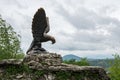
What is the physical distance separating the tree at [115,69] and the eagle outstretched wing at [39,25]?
110 ft

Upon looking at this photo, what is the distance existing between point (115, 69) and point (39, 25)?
38.8 metres

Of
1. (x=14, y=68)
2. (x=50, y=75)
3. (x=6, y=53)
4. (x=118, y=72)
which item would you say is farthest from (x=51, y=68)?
(x=118, y=72)

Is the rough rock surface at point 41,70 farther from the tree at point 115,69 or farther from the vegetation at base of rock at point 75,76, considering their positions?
the tree at point 115,69

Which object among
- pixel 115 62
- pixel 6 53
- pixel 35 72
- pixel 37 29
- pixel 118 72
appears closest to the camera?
pixel 35 72

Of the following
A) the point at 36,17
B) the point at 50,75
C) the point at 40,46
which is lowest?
the point at 50,75

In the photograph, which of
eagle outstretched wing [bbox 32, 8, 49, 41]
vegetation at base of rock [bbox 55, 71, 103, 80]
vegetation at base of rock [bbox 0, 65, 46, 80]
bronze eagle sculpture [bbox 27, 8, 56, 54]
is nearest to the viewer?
vegetation at base of rock [bbox 0, 65, 46, 80]

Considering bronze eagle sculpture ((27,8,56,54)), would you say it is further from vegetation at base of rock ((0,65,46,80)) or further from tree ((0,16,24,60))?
tree ((0,16,24,60))

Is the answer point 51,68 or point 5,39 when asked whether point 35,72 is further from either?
point 5,39

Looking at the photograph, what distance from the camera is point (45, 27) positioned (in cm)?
2916

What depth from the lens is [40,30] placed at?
29.0 m

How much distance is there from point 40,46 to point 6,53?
3070cm

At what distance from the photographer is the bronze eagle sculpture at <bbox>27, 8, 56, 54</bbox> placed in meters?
28.8

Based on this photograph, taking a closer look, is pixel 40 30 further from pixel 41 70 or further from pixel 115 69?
pixel 115 69

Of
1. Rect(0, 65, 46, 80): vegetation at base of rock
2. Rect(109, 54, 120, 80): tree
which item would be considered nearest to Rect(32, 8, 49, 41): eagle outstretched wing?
Rect(0, 65, 46, 80): vegetation at base of rock
